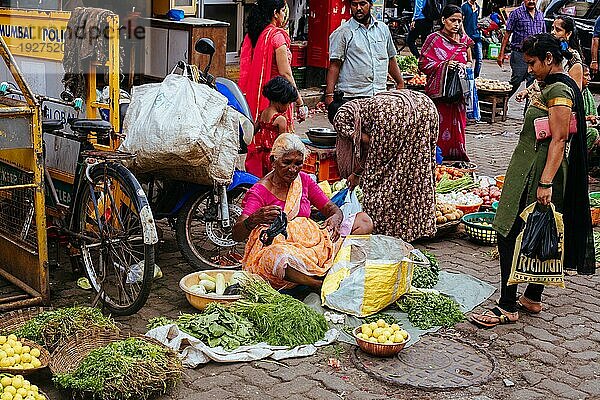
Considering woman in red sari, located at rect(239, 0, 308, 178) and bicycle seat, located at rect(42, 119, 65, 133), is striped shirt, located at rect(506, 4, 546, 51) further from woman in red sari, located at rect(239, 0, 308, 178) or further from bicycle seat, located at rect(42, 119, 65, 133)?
bicycle seat, located at rect(42, 119, 65, 133)

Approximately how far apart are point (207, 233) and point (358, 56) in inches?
115

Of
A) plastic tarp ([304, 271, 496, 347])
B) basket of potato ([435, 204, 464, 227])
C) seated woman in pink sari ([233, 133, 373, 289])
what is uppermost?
seated woman in pink sari ([233, 133, 373, 289])

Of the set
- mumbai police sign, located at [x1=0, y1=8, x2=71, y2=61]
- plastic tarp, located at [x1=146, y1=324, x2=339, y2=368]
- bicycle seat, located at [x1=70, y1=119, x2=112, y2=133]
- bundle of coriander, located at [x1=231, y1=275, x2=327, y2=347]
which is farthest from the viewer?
mumbai police sign, located at [x1=0, y1=8, x2=71, y2=61]

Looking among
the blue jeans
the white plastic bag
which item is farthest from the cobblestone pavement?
the blue jeans

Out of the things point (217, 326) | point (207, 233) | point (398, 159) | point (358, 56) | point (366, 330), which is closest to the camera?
point (217, 326)

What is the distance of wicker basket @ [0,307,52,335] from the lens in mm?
4919

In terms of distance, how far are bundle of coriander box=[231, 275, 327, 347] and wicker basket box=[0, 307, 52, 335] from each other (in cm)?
129

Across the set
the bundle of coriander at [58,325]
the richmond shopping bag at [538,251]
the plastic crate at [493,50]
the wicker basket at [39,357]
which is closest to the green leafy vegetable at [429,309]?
the richmond shopping bag at [538,251]

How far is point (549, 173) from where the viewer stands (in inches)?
201

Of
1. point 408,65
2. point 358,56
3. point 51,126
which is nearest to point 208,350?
point 51,126

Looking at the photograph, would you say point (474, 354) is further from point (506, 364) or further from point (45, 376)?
point (45, 376)

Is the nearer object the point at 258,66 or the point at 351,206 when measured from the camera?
the point at 351,206

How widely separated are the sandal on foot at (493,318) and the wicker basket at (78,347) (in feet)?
7.11

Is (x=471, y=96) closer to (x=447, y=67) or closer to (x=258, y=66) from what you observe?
(x=447, y=67)
